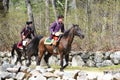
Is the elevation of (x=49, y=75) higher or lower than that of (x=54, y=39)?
lower

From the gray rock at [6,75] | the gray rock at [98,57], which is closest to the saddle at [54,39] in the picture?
the gray rock at [6,75]

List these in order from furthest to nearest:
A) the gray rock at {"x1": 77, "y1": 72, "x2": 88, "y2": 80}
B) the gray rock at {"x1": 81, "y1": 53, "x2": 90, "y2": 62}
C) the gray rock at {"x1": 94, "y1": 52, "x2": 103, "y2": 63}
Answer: the gray rock at {"x1": 81, "y1": 53, "x2": 90, "y2": 62} < the gray rock at {"x1": 94, "y1": 52, "x2": 103, "y2": 63} < the gray rock at {"x1": 77, "y1": 72, "x2": 88, "y2": 80}

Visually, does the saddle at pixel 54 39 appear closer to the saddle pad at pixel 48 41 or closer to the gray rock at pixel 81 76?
the saddle pad at pixel 48 41

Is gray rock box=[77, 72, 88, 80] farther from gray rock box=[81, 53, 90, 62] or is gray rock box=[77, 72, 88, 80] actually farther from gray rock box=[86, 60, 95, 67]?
gray rock box=[81, 53, 90, 62]

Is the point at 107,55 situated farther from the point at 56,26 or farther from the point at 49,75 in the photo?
the point at 49,75

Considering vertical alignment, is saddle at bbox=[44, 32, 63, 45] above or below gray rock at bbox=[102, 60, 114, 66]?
above

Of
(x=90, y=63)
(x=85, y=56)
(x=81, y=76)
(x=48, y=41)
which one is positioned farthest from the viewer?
(x=85, y=56)

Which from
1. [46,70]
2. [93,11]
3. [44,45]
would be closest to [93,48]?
[93,11]

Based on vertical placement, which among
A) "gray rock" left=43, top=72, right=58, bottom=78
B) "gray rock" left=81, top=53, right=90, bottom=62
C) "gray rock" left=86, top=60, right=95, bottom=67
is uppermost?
"gray rock" left=43, top=72, right=58, bottom=78

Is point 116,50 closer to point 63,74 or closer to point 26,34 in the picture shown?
point 26,34

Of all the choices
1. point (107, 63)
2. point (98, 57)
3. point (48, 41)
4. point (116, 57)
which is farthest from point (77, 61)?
point (48, 41)

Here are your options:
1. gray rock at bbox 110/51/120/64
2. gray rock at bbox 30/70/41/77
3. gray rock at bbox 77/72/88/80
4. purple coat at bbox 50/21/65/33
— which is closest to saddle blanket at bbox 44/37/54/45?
purple coat at bbox 50/21/65/33

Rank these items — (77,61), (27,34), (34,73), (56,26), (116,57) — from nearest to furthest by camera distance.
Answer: (34,73)
(56,26)
(27,34)
(116,57)
(77,61)

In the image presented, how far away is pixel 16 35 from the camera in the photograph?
2686 centimetres
